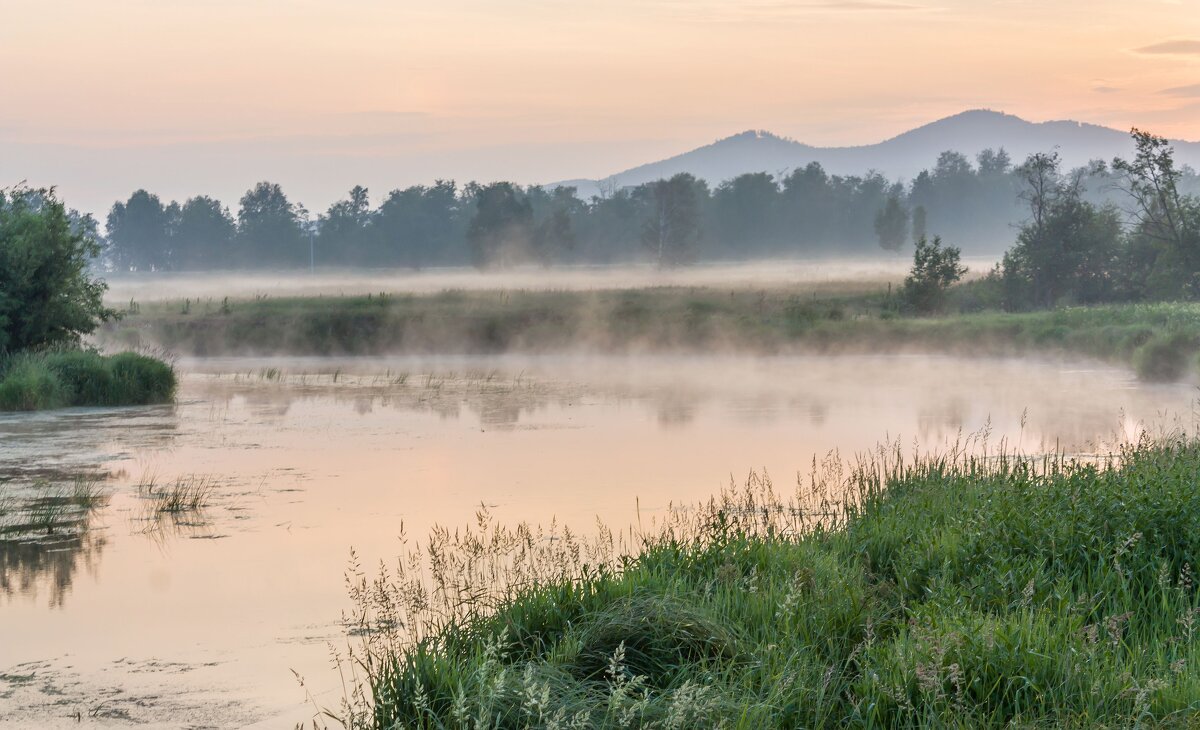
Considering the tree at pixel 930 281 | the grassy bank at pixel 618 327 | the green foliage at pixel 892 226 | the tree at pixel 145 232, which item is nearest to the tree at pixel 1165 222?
the grassy bank at pixel 618 327

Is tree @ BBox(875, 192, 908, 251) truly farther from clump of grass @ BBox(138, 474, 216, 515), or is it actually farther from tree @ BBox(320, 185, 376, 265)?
clump of grass @ BBox(138, 474, 216, 515)

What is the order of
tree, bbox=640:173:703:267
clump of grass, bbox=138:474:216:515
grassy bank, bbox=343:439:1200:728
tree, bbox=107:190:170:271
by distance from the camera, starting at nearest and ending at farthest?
grassy bank, bbox=343:439:1200:728 < clump of grass, bbox=138:474:216:515 < tree, bbox=640:173:703:267 < tree, bbox=107:190:170:271

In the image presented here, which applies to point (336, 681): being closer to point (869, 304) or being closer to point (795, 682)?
point (795, 682)

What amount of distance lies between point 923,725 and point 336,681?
3651 mm

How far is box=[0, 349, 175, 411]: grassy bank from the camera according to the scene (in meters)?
21.7

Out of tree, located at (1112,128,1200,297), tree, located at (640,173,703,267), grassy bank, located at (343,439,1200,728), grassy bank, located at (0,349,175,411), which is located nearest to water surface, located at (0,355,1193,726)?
grassy bank, located at (0,349,175,411)

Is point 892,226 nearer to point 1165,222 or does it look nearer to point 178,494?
point 1165,222

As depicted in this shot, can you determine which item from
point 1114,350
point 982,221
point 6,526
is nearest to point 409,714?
point 6,526

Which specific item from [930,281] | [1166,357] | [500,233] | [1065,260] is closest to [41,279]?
[1166,357]

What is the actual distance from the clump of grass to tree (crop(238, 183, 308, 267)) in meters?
98.1

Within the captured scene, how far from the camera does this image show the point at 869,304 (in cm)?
4462

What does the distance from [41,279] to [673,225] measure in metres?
67.8

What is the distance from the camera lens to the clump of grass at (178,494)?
505 inches

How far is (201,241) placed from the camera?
113000 millimetres
